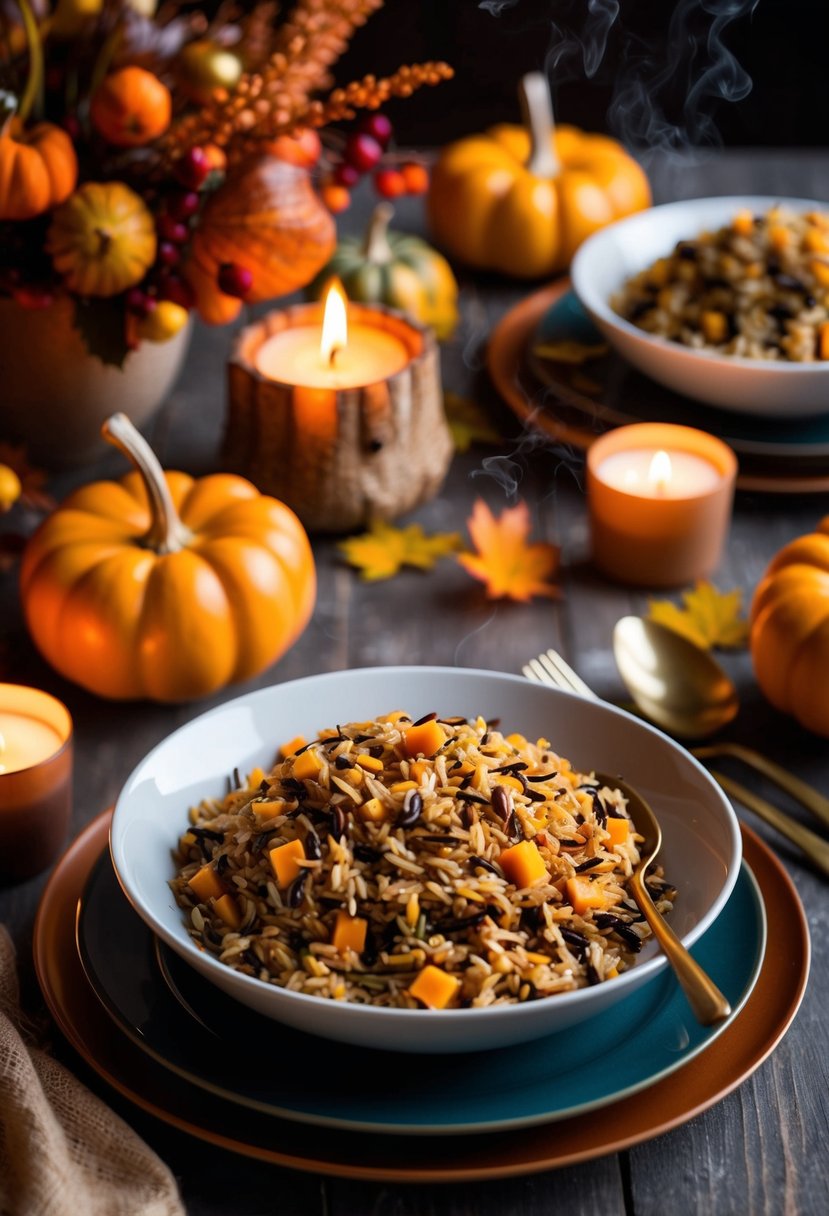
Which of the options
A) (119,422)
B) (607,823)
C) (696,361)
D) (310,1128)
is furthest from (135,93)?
(310,1128)

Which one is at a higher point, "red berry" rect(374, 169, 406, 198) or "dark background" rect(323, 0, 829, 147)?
"red berry" rect(374, 169, 406, 198)

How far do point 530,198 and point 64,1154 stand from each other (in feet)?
7.41

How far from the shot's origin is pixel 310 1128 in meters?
1.21

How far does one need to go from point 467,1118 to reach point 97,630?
876mm

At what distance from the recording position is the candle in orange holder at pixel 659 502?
2082 millimetres

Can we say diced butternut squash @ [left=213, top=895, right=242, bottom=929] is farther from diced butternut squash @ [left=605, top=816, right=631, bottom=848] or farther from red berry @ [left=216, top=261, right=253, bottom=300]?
red berry @ [left=216, top=261, right=253, bottom=300]

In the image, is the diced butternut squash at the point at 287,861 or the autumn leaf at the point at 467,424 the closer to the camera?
the diced butternut squash at the point at 287,861

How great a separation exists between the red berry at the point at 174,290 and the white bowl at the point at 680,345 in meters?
0.73

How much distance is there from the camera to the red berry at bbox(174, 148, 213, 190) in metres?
1.92

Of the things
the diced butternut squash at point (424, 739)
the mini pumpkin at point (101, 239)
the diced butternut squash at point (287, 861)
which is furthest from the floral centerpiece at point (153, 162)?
the diced butternut squash at point (287, 861)

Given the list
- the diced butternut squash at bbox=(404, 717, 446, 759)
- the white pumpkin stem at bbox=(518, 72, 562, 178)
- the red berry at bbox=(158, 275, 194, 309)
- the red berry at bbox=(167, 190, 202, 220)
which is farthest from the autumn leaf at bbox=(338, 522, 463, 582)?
the white pumpkin stem at bbox=(518, 72, 562, 178)

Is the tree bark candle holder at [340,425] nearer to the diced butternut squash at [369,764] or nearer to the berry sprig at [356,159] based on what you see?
the berry sprig at [356,159]

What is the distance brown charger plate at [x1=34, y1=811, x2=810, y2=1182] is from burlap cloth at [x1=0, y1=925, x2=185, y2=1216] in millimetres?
35

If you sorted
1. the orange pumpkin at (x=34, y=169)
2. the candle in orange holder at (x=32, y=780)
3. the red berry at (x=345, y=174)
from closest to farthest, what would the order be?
the candle in orange holder at (x=32, y=780) → the orange pumpkin at (x=34, y=169) → the red berry at (x=345, y=174)
